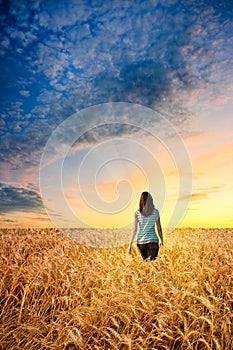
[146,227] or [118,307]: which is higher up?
[146,227]

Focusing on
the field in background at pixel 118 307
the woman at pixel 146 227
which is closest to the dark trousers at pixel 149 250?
the woman at pixel 146 227

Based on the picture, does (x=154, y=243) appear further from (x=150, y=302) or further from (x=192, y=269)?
(x=150, y=302)

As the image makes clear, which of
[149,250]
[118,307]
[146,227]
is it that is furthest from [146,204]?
[118,307]

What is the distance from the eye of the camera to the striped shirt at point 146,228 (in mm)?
7738

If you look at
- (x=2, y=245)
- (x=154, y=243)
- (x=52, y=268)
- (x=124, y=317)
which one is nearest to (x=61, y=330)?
(x=124, y=317)

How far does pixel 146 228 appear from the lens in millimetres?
7777

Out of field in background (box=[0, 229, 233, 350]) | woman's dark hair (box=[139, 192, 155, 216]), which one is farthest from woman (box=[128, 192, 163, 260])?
field in background (box=[0, 229, 233, 350])

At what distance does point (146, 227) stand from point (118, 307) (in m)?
3.58

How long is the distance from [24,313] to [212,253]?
4717mm

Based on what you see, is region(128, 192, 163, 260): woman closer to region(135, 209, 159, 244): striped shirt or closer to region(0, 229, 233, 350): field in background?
region(135, 209, 159, 244): striped shirt

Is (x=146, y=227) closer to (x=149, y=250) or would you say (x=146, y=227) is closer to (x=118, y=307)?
(x=149, y=250)

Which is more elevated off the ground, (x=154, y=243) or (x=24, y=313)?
(x=154, y=243)

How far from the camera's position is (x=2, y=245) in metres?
9.77

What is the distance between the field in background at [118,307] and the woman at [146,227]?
2.23 feet
